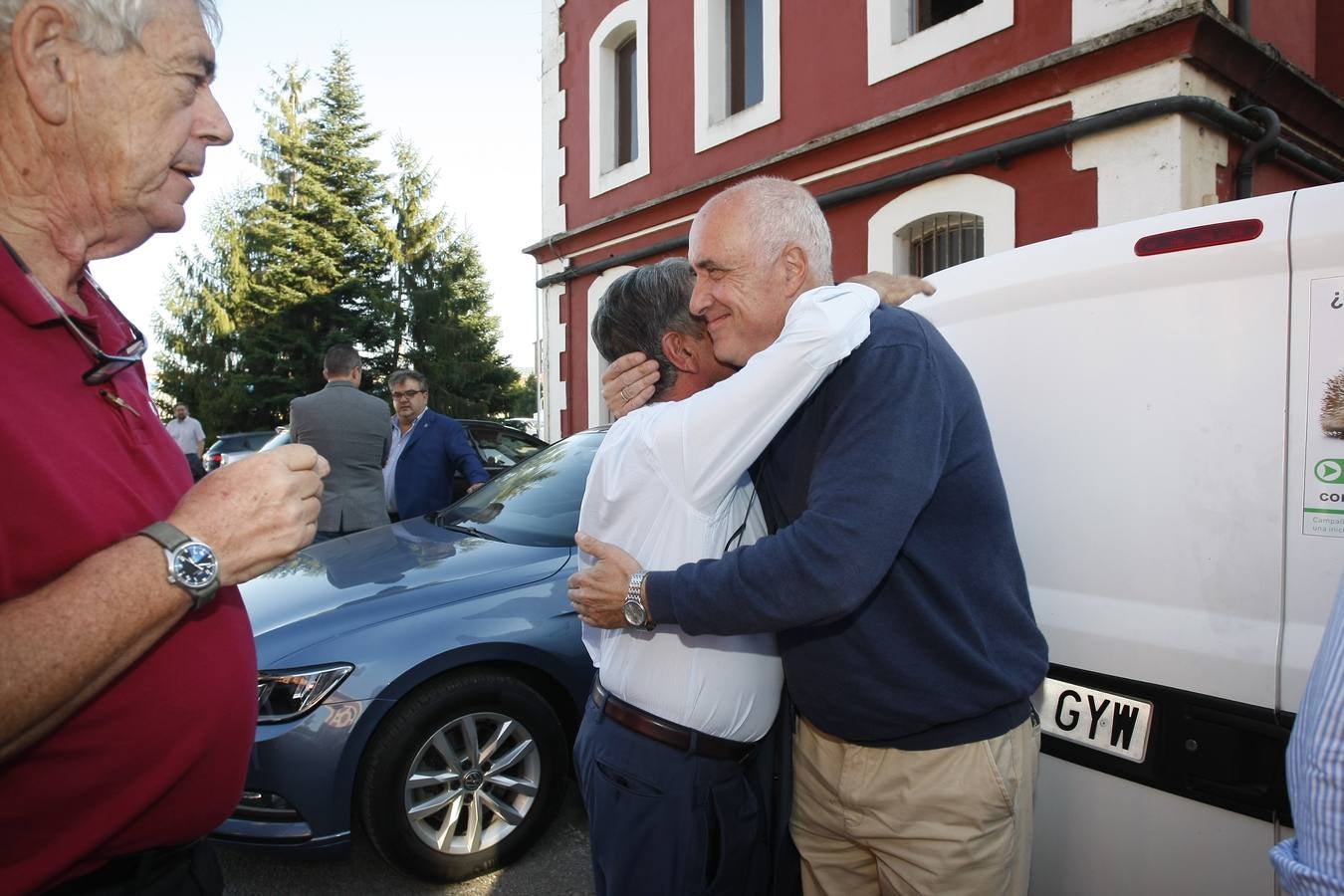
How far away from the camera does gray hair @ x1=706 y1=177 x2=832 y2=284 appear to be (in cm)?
162

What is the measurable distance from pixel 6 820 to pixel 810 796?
4.39 feet

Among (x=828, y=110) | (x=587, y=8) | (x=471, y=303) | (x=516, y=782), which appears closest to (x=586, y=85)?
(x=587, y=8)

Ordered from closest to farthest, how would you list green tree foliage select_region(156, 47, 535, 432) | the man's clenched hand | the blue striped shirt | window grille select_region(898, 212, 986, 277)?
the blue striped shirt
the man's clenched hand
window grille select_region(898, 212, 986, 277)
green tree foliage select_region(156, 47, 535, 432)

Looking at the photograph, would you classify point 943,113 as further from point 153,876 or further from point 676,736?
point 153,876

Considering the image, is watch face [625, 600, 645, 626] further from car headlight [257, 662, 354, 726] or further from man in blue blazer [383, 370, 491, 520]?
man in blue blazer [383, 370, 491, 520]

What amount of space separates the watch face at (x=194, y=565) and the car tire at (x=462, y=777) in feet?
6.42

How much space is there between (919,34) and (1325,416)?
6.39 meters

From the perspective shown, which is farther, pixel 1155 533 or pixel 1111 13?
pixel 1111 13

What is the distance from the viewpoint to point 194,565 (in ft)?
3.17

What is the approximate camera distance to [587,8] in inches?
427

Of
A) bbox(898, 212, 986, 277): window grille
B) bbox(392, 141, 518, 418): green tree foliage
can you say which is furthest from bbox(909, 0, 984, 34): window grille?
bbox(392, 141, 518, 418): green tree foliage

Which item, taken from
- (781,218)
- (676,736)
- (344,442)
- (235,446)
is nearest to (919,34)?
(344,442)

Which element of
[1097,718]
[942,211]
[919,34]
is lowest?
[1097,718]

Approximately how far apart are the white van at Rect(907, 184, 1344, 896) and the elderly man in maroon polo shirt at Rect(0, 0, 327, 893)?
1525 mm
